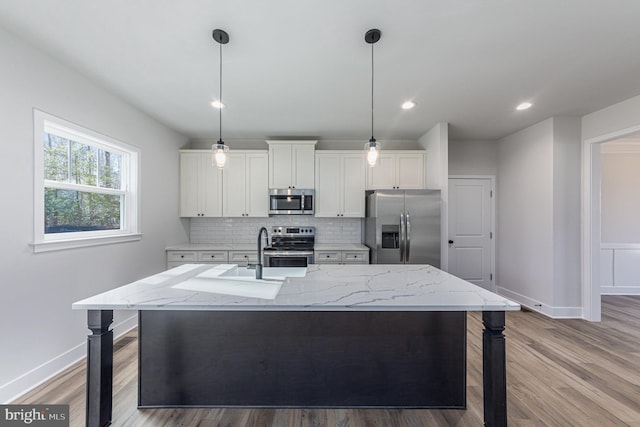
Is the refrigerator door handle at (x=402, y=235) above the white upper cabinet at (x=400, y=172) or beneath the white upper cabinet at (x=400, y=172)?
beneath

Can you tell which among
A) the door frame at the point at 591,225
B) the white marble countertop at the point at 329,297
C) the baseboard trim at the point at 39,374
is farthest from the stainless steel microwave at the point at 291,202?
the door frame at the point at 591,225

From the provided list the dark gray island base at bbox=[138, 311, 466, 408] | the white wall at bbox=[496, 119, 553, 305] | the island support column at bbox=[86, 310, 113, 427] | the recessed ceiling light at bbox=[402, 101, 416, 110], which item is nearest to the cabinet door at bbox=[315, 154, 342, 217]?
the recessed ceiling light at bbox=[402, 101, 416, 110]

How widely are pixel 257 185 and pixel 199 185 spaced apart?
0.93m

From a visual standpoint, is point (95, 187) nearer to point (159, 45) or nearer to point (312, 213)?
point (159, 45)

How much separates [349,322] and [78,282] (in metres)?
2.49

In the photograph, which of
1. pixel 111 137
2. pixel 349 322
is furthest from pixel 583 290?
pixel 111 137

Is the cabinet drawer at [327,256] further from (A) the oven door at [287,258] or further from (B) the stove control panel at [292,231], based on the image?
(B) the stove control panel at [292,231]

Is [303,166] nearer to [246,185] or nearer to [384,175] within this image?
[246,185]

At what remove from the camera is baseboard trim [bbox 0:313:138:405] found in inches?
75.4

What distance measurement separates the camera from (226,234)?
460 cm

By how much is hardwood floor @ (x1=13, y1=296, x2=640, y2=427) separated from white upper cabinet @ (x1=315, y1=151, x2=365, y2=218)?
2.37 m

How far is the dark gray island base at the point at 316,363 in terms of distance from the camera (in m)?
1.85

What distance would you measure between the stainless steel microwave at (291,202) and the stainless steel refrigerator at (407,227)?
1077mm

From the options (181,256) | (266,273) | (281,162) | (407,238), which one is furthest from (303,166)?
(266,273)
